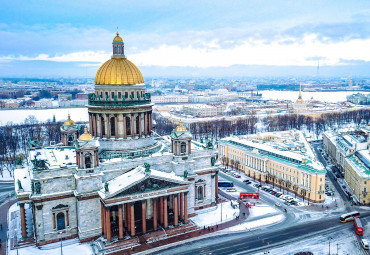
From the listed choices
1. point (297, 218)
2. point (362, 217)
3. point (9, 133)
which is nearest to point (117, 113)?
point (297, 218)

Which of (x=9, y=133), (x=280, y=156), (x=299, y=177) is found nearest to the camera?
(x=299, y=177)

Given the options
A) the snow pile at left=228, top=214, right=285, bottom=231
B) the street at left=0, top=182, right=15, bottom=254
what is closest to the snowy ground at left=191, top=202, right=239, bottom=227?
the snow pile at left=228, top=214, right=285, bottom=231

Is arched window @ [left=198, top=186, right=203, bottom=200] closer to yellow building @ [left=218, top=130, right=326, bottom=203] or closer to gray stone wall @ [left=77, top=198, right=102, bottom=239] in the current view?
gray stone wall @ [left=77, top=198, right=102, bottom=239]

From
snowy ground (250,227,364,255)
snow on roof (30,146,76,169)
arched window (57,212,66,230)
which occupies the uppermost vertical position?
snow on roof (30,146,76,169)

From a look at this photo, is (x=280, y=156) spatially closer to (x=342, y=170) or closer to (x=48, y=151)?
(x=342, y=170)

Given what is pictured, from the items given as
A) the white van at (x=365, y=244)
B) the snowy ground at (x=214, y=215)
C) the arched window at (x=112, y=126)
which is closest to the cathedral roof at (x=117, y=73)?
the arched window at (x=112, y=126)
